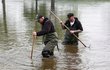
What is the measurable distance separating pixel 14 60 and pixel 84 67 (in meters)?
2.38

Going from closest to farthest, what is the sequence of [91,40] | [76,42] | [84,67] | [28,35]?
1. [84,67]
2. [76,42]
3. [91,40]
4. [28,35]

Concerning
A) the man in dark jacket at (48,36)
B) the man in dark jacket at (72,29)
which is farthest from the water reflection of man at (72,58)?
the man in dark jacket at (48,36)

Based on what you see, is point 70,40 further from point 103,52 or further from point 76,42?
point 103,52

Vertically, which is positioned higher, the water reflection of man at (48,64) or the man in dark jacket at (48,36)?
the man in dark jacket at (48,36)

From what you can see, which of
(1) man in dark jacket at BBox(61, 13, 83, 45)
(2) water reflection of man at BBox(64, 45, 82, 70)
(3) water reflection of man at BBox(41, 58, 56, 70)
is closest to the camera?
(3) water reflection of man at BBox(41, 58, 56, 70)

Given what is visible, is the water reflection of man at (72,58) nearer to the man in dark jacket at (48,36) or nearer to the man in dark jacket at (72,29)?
the man in dark jacket at (72,29)

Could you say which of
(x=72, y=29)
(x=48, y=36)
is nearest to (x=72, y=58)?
(x=48, y=36)

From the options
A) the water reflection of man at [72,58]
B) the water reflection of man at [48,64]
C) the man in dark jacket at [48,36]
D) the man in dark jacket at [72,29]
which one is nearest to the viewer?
the water reflection of man at [48,64]

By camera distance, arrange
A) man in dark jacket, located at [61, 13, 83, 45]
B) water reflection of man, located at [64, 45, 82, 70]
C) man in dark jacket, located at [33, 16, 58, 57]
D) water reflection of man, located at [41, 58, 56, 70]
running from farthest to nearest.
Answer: man in dark jacket, located at [61, 13, 83, 45]
man in dark jacket, located at [33, 16, 58, 57]
water reflection of man, located at [64, 45, 82, 70]
water reflection of man, located at [41, 58, 56, 70]

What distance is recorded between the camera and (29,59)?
11.9 metres

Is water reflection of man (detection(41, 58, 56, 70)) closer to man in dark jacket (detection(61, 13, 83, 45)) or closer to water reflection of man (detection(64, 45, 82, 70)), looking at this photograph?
water reflection of man (detection(64, 45, 82, 70))

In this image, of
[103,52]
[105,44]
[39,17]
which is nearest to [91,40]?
[105,44]

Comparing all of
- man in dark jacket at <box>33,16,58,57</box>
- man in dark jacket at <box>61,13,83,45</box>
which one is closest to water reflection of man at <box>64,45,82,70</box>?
man in dark jacket at <box>61,13,83,45</box>

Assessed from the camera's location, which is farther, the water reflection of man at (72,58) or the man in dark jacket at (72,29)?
the man in dark jacket at (72,29)
